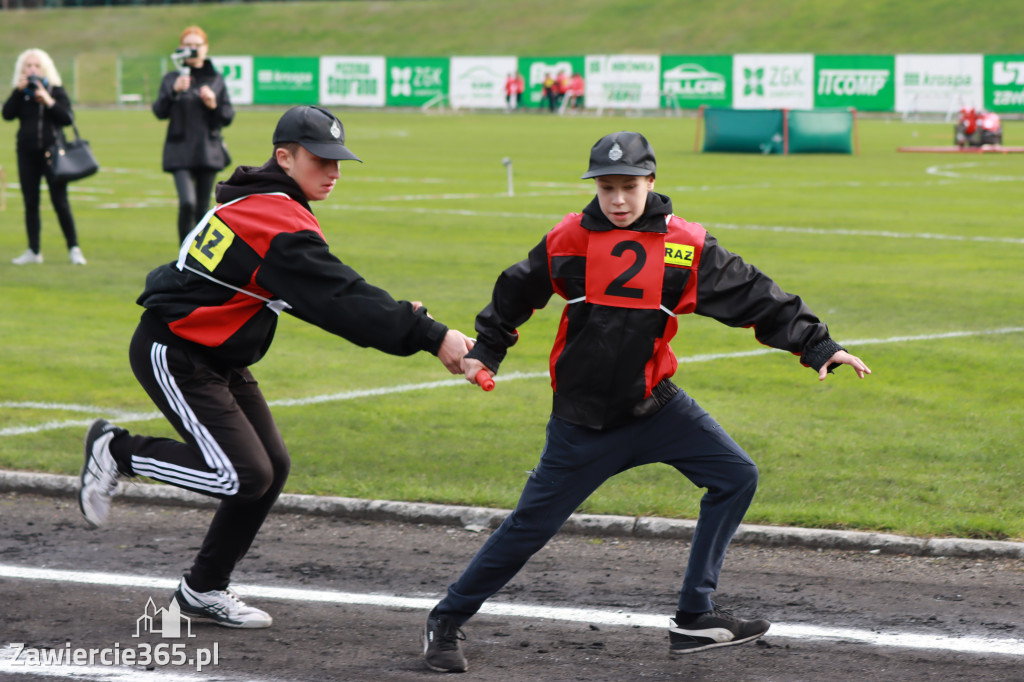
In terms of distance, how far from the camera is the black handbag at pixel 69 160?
14133mm

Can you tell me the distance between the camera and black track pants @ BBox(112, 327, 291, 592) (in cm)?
494

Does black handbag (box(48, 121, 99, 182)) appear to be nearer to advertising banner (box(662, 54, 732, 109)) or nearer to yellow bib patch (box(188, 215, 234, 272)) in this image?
yellow bib patch (box(188, 215, 234, 272))

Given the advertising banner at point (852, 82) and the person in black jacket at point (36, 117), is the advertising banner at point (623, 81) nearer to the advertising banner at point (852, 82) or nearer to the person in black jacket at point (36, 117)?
the advertising banner at point (852, 82)

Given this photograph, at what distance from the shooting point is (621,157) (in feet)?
15.1

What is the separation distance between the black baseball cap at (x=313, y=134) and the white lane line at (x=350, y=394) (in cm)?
379

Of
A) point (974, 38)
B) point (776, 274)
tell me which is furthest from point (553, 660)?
point (974, 38)

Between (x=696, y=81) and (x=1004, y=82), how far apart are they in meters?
12.2

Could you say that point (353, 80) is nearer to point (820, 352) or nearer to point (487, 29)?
point (487, 29)

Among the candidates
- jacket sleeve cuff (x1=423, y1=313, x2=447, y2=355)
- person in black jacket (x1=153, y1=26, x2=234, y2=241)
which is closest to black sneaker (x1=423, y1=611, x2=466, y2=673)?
jacket sleeve cuff (x1=423, y1=313, x2=447, y2=355)

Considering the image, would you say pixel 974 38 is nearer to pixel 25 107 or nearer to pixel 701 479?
pixel 25 107

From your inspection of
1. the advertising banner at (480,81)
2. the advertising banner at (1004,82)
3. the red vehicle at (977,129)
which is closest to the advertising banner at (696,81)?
the advertising banner at (480,81)

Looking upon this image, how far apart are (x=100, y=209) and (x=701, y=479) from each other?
56.9ft

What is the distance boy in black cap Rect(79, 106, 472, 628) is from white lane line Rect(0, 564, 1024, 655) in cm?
38

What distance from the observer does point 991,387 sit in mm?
9086
